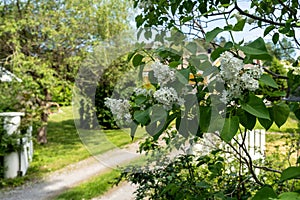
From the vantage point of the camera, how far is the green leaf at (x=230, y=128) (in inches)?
21.5

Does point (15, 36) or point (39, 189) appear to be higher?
point (15, 36)

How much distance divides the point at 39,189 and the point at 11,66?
77.8 inches

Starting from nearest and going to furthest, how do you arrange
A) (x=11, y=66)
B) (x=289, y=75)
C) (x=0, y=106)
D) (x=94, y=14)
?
(x=289, y=75)
(x=0, y=106)
(x=11, y=66)
(x=94, y=14)

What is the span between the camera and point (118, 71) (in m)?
1.20

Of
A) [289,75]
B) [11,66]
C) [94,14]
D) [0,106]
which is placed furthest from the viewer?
[94,14]

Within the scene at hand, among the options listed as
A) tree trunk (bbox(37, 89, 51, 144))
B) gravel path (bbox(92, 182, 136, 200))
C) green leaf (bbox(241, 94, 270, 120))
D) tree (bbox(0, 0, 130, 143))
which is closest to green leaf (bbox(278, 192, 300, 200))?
green leaf (bbox(241, 94, 270, 120))

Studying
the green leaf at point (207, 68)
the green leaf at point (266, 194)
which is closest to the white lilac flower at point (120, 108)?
the green leaf at point (207, 68)

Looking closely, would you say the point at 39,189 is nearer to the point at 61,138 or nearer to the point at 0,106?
the point at 0,106

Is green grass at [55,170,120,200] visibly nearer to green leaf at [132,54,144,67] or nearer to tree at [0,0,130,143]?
tree at [0,0,130,143]

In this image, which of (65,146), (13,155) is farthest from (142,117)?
(65,146)

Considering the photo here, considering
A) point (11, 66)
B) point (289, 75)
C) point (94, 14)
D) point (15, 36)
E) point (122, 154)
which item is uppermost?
point (94, 14)

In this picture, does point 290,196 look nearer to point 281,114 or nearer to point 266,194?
point 266,194

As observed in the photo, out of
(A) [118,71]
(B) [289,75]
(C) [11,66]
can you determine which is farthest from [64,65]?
(B) [289,75]

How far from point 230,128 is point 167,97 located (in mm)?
118
